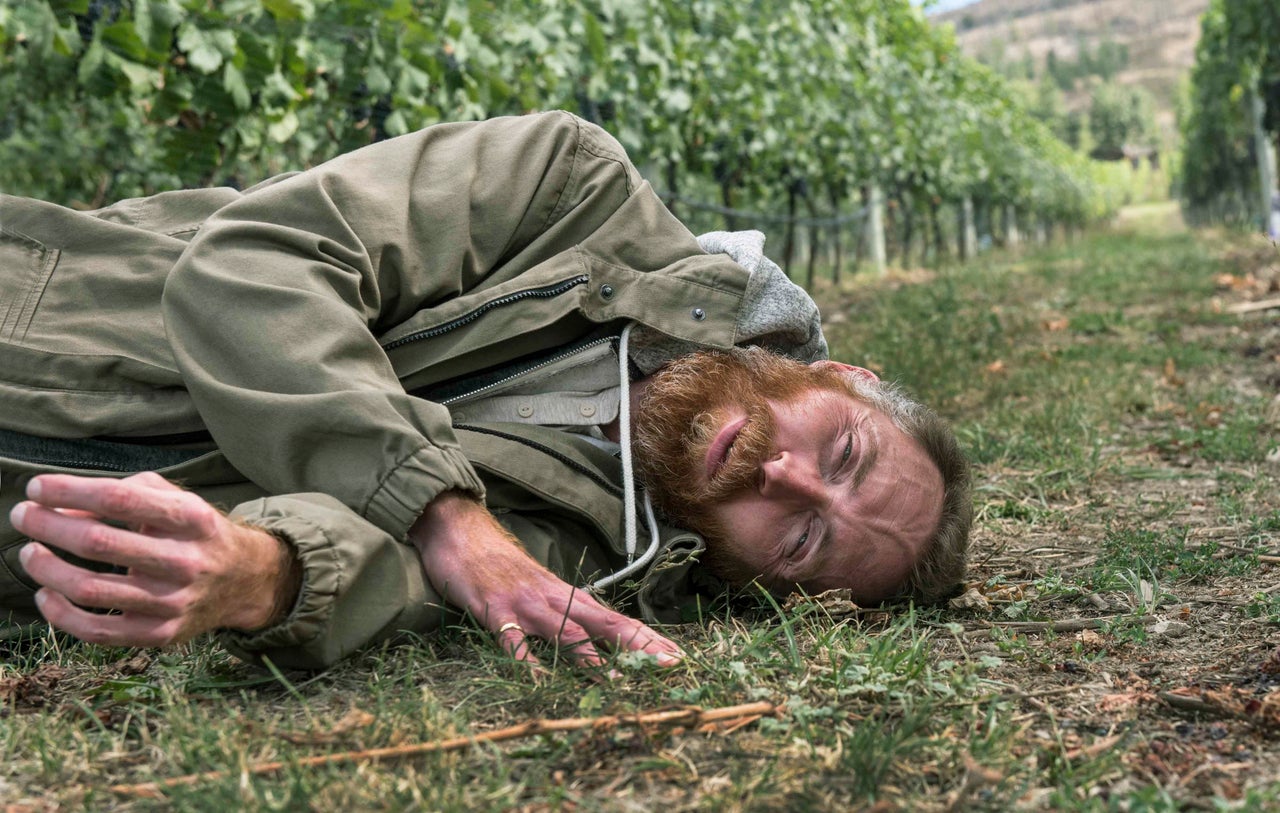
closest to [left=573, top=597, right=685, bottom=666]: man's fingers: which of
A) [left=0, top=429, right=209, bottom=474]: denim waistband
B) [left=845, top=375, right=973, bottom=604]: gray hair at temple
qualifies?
[left=845, top=375, right=973, bottom=604]: gray hair at temple

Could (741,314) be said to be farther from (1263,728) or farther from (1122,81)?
(1122,81)

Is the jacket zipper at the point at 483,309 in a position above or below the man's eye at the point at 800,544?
above

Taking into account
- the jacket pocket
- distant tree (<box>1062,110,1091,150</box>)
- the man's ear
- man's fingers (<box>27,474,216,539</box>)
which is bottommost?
distant tree (<box>1062,110,1091,150</box>)

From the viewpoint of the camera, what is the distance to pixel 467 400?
2721 millimetres

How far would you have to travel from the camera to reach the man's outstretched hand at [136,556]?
1726 mm

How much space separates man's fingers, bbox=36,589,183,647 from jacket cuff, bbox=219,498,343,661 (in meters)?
0.19

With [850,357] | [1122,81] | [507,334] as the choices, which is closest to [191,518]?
[507,334]

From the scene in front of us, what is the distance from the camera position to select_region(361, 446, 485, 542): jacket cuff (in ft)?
6.91

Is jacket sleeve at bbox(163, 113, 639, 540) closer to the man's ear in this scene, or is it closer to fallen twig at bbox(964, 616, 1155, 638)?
the man's ear

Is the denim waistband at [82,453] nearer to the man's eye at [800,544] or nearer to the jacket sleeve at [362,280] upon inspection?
the jacket sleeve at [362,280]

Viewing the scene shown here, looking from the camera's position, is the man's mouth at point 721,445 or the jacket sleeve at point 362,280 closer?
the jacket sleeve at point 362,280

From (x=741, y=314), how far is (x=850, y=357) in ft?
11.5

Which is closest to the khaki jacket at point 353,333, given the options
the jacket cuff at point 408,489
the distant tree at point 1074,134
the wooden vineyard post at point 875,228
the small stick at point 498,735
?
the jacket cuff at point 408,489

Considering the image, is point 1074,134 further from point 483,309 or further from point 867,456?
point 483,309
